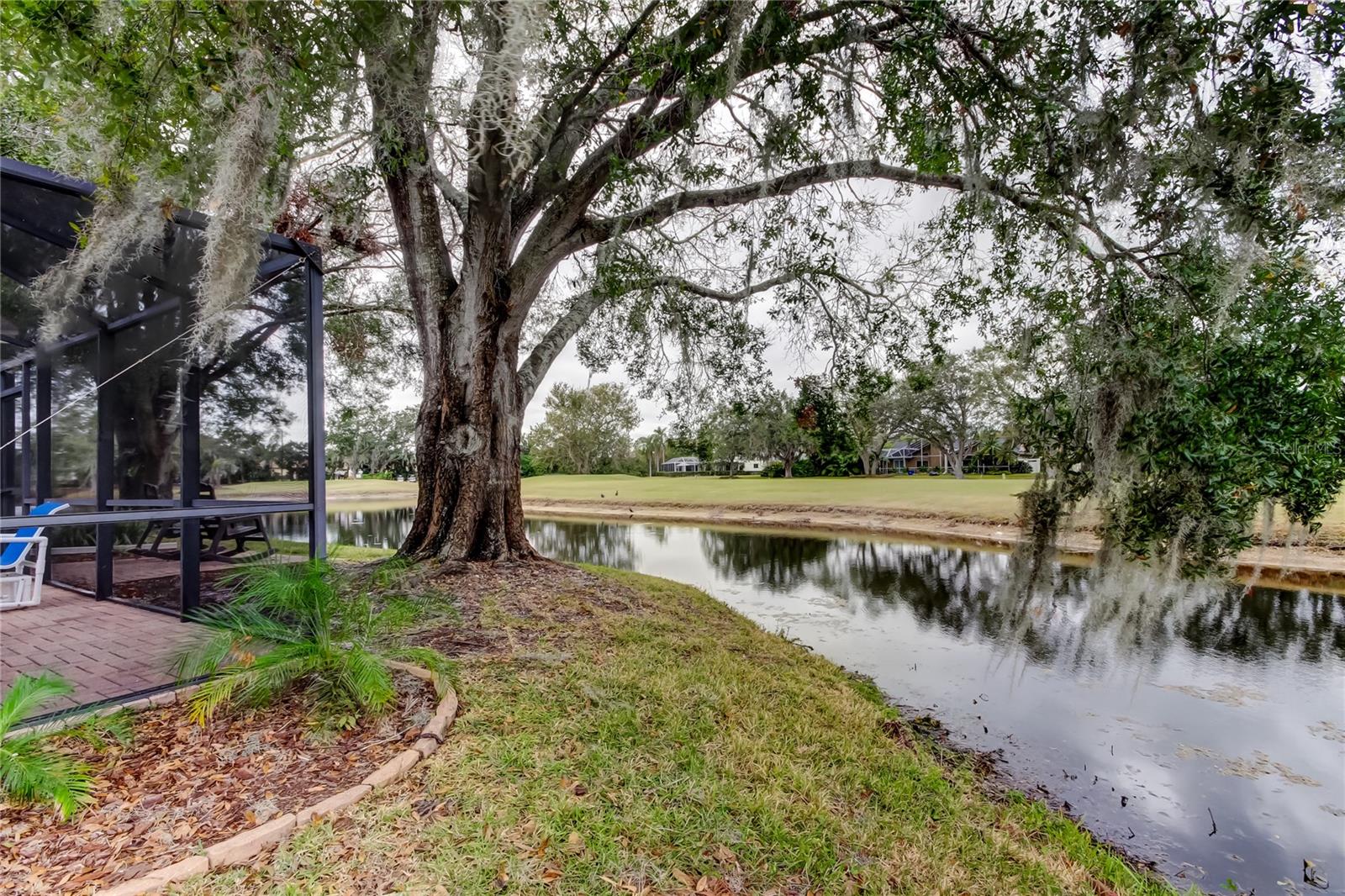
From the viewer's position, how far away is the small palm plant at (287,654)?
9.06ft

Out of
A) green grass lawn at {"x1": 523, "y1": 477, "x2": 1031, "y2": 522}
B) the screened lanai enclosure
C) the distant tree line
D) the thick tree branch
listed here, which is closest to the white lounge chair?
the screened lanai enclosure

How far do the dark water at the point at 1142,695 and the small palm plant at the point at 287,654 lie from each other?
161 inches

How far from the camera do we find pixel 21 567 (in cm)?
450

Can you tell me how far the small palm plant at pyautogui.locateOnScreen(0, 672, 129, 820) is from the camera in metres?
2.06

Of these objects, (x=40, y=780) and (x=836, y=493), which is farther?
(x=836, y=493)

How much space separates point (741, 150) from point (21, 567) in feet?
23.3

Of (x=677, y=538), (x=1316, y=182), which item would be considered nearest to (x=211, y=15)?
(x=1316, y=182)

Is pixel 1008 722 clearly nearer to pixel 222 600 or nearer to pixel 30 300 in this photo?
pixel 222 600

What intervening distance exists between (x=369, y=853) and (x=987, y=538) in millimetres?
14803

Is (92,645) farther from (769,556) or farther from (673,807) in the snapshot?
(769,556)

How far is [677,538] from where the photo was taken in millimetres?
16219

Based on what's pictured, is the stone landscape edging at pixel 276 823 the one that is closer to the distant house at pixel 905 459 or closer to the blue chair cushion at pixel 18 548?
the blue chair cushion at pixel 18 548

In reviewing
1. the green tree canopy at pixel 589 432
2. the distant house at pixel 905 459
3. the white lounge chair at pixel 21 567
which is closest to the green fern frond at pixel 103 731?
the white lounge chair at pixel 21 567

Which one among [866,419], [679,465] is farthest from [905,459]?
[866,419]
